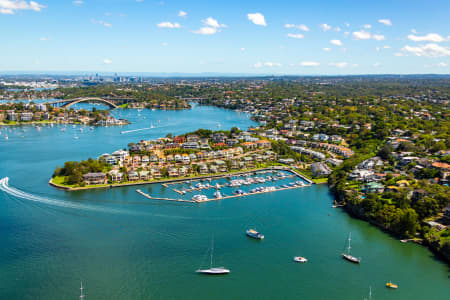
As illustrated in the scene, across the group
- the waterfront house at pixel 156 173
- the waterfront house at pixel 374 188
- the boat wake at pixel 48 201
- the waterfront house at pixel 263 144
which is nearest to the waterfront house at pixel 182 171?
the waterfront house at pixel 156 173

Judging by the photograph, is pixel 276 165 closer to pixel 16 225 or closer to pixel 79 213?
pixel 79 213

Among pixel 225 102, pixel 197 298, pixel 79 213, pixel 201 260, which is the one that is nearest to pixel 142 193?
pixel 79 213

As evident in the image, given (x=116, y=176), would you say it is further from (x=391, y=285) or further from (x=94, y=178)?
(x=391, y=285)

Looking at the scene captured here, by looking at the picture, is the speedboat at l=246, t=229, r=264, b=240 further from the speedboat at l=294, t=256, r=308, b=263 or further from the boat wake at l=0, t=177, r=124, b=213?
the boat wake at l=0, t=177, r=124, b=213

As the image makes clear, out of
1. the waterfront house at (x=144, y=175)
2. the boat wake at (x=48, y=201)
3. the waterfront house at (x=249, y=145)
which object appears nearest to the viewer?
the boat wake at (x=48, y=201)

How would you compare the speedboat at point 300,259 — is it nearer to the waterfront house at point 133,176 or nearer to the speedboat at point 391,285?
the speedboat at point 391,285

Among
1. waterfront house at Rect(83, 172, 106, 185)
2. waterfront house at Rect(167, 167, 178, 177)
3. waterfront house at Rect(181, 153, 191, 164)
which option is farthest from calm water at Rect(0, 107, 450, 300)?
waterfront house at Rect(181, 153, 191, 164)

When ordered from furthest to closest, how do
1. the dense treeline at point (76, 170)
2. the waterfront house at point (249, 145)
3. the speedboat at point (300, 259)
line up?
the waterfront house at point (249, 145), the dense treeline at point (76, 170), the speedboat at point (300, 259)
